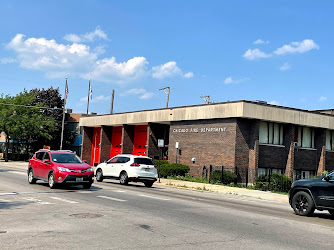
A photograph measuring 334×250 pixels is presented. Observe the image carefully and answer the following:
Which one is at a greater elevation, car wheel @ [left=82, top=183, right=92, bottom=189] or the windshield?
the windshield

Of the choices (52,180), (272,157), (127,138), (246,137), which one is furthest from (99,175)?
(127,138)

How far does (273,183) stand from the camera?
28.1 metres

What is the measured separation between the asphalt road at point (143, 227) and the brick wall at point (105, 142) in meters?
34.5

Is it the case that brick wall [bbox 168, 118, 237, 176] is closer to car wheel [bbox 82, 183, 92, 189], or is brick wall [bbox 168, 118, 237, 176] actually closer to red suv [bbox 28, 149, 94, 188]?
car wheel [bbox 82, 183, 92, 189]

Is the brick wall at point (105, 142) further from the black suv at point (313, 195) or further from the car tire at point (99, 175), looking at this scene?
the black suv at point (313, 195)

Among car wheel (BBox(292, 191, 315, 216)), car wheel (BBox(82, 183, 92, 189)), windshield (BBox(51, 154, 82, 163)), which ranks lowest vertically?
car wheel (BBox(82, 183, 92, 189))

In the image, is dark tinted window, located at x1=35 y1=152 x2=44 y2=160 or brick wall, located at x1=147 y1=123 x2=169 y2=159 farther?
brick wall, located at x1=147 y1=123 x2=169 y2=159

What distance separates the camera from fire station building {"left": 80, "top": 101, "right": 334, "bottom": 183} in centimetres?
3186

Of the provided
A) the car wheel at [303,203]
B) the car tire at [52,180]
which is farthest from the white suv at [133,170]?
the car wheel at [303,203]

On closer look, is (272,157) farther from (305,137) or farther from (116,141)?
(116,141)

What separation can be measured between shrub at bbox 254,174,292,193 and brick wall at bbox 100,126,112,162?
24.3m

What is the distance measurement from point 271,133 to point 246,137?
9.64 feet

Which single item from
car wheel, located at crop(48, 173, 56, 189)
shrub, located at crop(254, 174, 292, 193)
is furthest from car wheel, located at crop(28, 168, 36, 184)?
→ shrub, located at crop(254, 174, 292, 193)

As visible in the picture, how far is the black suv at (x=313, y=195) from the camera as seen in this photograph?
12489mm
